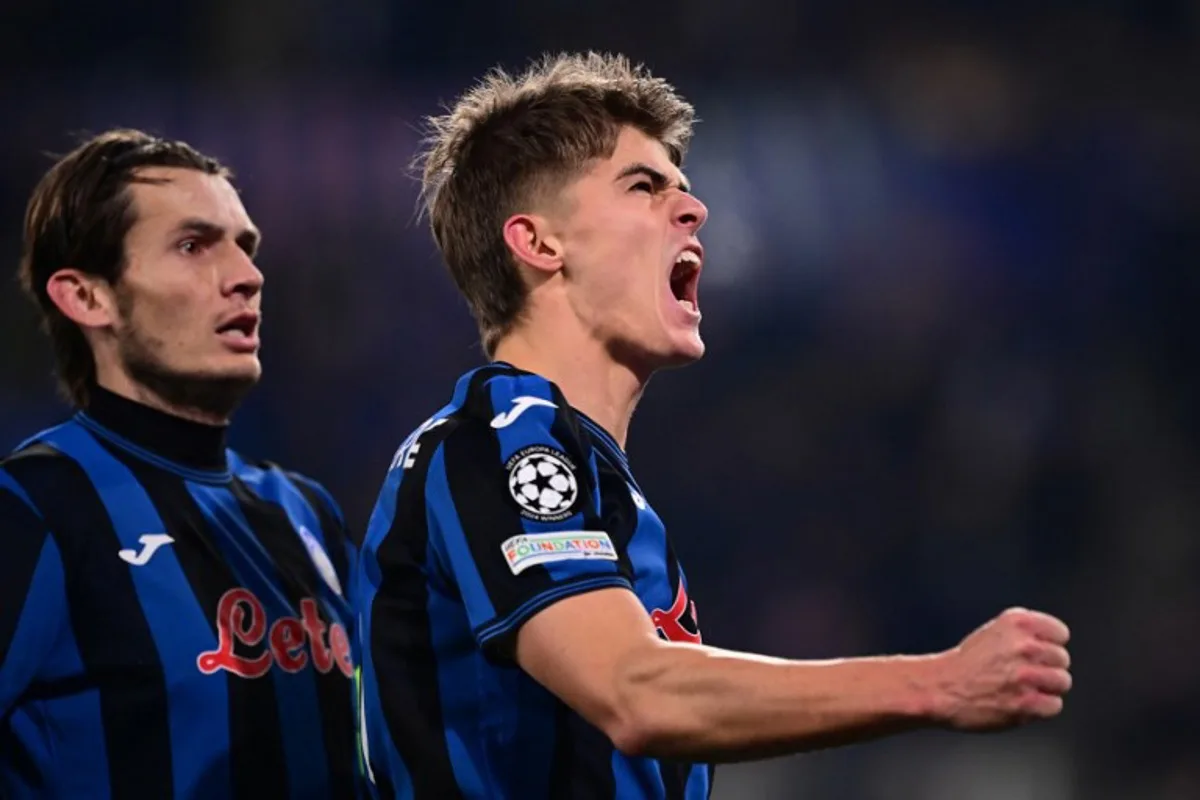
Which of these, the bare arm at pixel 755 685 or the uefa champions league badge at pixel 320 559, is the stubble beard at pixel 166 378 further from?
the bare arm at pixel 755 685

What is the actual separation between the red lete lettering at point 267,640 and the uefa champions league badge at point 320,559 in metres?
0.13

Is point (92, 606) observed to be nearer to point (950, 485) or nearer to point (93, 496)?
point (93, 496)

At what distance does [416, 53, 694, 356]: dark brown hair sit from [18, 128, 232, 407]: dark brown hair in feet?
2.85

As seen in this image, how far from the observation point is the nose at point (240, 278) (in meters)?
3.25

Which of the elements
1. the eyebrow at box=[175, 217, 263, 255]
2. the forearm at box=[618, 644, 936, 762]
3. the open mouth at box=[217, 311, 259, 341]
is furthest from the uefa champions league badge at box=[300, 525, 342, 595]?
the forearm at box=[618, 644, 936, 762]

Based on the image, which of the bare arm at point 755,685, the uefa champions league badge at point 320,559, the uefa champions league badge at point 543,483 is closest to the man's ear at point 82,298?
Answer: the uefa champions league badge at point 320,559

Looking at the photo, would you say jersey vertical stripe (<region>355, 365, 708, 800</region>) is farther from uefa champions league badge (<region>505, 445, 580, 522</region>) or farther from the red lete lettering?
the red lete lettering

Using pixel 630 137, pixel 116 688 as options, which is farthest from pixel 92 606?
pixel 630 137

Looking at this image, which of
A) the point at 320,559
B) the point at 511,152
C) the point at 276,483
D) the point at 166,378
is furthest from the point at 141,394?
the point at 511,152

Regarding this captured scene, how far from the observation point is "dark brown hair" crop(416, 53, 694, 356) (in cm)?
257

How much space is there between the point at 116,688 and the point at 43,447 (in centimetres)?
53

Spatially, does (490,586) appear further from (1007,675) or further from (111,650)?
(111,650)

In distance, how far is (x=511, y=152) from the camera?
2.61 meters

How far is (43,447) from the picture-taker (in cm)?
299
